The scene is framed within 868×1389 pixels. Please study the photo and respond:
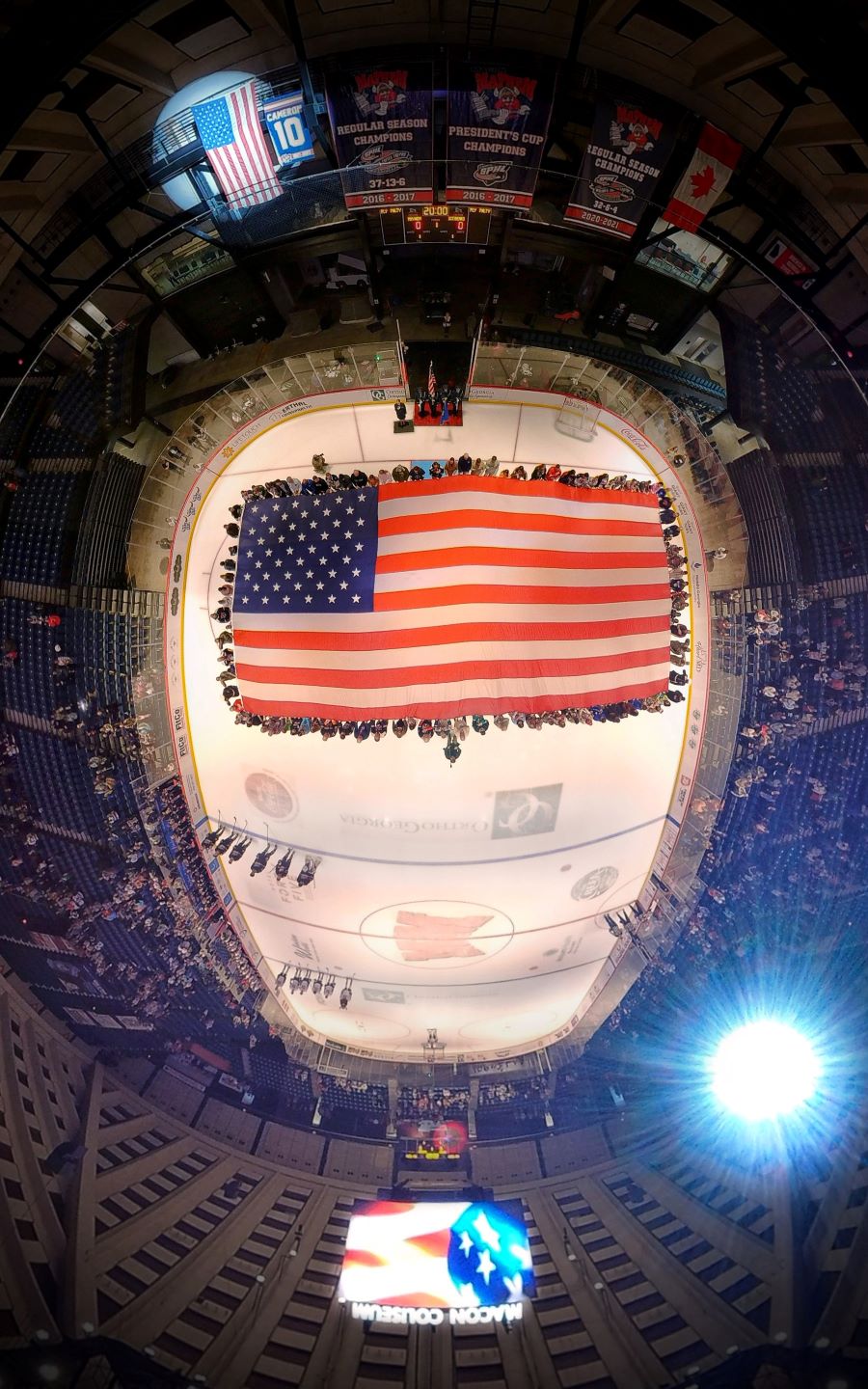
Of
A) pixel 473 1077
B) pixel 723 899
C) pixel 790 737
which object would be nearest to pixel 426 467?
pixel 790 737

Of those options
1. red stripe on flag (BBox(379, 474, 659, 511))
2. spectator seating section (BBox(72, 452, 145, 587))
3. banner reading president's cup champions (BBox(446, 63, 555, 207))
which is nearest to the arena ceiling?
banner reading president's cup champions (BBox(446, 63, 555, 207))

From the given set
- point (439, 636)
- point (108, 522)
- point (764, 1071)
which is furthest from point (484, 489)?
point (764, 1071)

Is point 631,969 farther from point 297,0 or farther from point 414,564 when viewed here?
point 297,0

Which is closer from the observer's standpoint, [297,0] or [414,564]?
[297,0]

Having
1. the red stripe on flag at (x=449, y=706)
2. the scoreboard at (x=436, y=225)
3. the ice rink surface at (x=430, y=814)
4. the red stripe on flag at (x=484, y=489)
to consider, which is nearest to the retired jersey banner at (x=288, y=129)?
the scoreboard at (x=436, y=225)

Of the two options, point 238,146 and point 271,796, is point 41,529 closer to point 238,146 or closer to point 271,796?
point 271,796

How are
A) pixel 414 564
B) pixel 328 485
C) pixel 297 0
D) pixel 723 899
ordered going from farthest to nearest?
pixel 723 899
pixel 328 485
pixel 414 564
pixel 297 0

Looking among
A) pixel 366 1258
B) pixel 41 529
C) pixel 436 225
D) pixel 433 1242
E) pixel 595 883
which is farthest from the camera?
pixel 595 883
